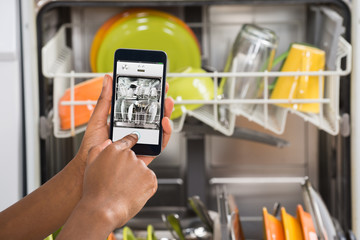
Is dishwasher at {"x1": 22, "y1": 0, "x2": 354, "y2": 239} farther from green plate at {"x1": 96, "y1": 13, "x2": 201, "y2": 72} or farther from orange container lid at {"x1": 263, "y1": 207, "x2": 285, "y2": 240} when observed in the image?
orange container lid at {"x1": 263, "y1": 207, "x2": 285, "y2": 240}

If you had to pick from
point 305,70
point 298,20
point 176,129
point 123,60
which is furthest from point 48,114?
point 298,20

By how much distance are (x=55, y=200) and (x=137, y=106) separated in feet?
0.58

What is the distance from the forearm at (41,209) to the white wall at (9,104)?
1.00ft

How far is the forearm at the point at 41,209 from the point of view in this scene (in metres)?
0.78

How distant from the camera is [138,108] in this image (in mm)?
779

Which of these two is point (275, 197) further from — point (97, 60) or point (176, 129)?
point (97, 60)

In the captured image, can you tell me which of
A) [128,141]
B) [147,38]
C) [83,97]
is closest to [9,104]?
[83,97]

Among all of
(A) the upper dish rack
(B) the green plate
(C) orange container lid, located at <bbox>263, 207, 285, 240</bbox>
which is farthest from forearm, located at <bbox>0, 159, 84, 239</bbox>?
(B) the green plate

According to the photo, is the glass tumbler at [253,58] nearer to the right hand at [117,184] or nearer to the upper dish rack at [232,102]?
the upper dish rack at [232,102]

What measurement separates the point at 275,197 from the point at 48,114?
63 cm

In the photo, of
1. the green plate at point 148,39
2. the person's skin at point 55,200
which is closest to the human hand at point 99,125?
the person's skin at point 55,200

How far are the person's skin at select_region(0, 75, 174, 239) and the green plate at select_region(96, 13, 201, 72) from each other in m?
0.49

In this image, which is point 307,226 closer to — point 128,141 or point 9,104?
point 128,141

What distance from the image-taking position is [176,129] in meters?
1.08
